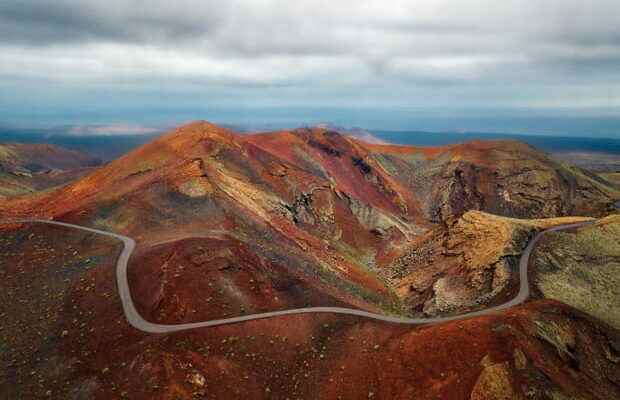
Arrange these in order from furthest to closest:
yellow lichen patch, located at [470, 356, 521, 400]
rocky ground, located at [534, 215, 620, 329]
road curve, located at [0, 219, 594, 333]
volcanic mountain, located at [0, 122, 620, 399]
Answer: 1. rocky ground, located at [534, 215, 620, 329]
2. road curve, located at [0, 219, 594, 333]
3. volcanic mountain, located at [0, 122, 620, 399]
4. yellow lichen patch, located at [470, 356, 521, 400]

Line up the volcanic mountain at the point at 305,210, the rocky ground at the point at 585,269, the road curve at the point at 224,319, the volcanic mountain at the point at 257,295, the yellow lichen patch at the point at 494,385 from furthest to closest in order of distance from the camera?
the rocky ground at the point at 585,269 → the volcanic mountain at the point at 305,210 → the road curve at the point at 224,319 → the volcanic mountain at the point at 257,295 → the yellow lichen patch at the point at 494,385

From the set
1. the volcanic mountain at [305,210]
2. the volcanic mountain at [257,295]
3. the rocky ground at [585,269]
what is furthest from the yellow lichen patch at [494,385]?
the rocky ground at [585,269]

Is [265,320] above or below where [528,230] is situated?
below

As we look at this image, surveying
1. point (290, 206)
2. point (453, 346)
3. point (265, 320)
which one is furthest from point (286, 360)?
point (290, 206)

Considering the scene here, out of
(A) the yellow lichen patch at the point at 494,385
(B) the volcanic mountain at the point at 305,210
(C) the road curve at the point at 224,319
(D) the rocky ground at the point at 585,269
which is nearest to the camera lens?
(A) the yellow lichen patch at the point at 494,385

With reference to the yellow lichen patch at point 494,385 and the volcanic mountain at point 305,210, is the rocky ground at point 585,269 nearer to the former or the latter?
the volcanic mountain at point 305,210

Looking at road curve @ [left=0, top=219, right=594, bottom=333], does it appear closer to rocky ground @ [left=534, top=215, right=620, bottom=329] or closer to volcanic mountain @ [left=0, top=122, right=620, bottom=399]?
volcanic mountain @ [left=0, top=122, right=620, bottom=399]

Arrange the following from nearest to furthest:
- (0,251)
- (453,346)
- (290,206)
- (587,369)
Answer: (453,346) → (587,369) → (0,251) → (290,206)

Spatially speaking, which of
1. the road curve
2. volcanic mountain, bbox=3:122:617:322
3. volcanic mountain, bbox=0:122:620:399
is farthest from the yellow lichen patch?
volcanic mountain, bbox=3:122:617:322

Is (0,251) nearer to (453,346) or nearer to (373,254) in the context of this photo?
(453,346)
